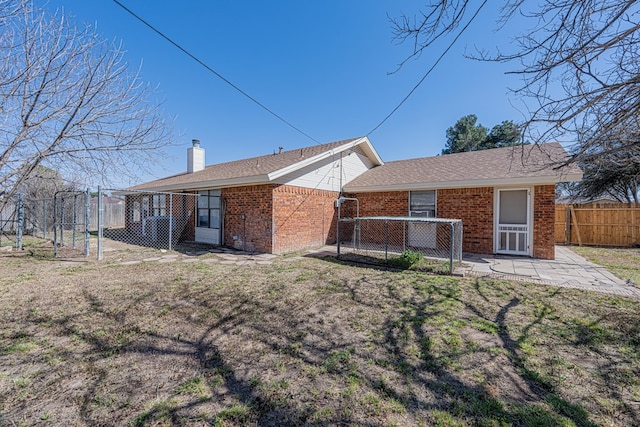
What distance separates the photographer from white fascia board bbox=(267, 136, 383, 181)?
793 centimetres

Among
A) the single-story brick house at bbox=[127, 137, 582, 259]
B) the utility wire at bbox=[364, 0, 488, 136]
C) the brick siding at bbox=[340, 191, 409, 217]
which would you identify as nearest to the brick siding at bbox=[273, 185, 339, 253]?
the single-story brick house at bbox=[127, 137, 582, 259]

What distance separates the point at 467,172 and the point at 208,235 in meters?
9.36

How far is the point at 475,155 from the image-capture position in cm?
1096

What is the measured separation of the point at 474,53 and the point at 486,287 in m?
3.84

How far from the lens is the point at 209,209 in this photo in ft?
33.4

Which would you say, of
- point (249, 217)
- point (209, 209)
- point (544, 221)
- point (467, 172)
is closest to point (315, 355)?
point (249, 217)

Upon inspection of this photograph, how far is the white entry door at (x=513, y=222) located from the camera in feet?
25.7

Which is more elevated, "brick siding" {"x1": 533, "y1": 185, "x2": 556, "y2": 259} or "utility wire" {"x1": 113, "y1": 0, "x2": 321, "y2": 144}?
"utility wire" {"x1": 113, "y1": 0, "x2": 321, "y2": 144}

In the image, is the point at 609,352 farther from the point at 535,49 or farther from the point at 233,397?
the point at 233,397

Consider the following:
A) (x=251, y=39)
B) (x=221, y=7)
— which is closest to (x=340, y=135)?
(x=251, y=39)

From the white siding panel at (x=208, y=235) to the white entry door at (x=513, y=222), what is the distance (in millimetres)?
9205

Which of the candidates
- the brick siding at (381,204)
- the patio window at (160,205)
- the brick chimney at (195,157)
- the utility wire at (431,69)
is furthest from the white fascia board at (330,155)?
the brick chimney at (195,157)

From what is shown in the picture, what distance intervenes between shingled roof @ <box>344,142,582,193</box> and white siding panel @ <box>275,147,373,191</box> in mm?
396

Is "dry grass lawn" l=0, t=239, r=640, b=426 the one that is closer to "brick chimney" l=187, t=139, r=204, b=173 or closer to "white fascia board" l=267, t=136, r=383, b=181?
"white fascia board" l=267, t=136, r=383, b=181
